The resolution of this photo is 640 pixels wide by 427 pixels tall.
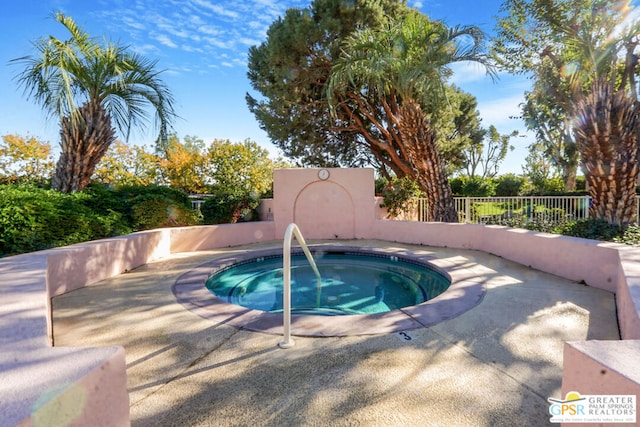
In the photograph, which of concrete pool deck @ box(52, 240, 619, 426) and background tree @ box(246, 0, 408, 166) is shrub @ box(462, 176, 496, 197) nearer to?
background tree @ box(246, 0, 408, 166)

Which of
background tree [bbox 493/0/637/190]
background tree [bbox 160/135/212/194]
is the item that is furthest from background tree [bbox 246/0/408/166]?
background tree [bbox 493/0/637/190]

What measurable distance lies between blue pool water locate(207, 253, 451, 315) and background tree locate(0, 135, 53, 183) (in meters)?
13.5

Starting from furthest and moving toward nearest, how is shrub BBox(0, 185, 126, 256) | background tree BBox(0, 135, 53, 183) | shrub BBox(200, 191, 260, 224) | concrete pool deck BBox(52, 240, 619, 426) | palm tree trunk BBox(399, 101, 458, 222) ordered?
background tree BBox(0, 135, 53, 183) < shrub BBox(200, 191, 260, 224) < palm tree trunk BBox(399, 101, 458, 222) < shrub BBox(0, 185, 126, 256) < concrete pool deck BBox(52, 240, 619, 426)

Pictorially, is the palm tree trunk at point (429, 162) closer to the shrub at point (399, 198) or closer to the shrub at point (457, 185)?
the shrub at point (399, 198)

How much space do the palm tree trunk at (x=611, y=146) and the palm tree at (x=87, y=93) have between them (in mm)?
10849

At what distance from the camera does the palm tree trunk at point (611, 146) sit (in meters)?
7.02

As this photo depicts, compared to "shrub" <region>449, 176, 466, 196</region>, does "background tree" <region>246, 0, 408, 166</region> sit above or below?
above

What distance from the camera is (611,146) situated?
23.3ft

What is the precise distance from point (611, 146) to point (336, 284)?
6849 millimetres

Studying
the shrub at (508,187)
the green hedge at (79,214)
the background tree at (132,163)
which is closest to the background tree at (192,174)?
the background tree at (132,163)

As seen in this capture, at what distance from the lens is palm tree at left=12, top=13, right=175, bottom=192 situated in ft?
25.5

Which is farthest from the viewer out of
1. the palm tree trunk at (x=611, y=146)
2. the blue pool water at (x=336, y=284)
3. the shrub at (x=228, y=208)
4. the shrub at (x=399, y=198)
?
the shrub at (x=399, y=198)

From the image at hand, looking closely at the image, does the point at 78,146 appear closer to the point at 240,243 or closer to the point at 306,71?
the point at 240,243

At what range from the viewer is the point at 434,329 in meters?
3.76
